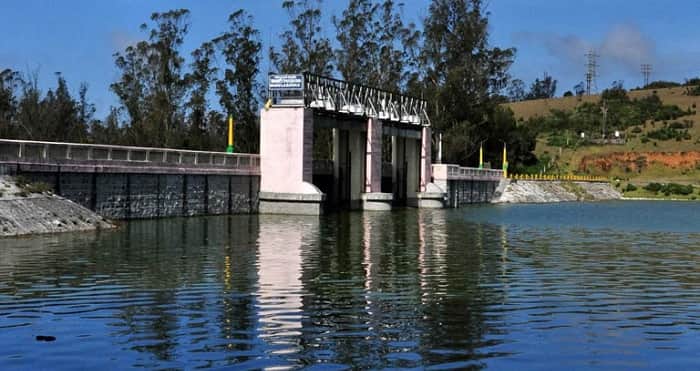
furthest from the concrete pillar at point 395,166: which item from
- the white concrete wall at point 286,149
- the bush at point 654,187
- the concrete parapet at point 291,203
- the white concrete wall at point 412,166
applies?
the bush at point 654,187

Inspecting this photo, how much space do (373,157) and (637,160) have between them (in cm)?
9897

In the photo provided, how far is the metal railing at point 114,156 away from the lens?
39094 mm

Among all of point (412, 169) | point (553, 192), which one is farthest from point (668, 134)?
point (412, 169)

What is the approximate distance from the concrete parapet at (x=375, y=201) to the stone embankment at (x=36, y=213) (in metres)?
31.4

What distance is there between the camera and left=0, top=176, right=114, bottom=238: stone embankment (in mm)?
33625

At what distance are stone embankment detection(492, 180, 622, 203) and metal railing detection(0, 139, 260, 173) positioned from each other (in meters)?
50.4

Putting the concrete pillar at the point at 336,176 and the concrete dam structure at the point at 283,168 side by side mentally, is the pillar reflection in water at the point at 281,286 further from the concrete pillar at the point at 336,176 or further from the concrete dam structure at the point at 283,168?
the concrete pillar at the point at 336,176

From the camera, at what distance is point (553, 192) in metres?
111

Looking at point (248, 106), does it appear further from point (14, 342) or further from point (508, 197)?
point (14, 342)

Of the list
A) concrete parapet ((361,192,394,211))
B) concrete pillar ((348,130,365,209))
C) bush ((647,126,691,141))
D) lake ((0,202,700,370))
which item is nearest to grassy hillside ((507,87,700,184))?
bush ((647,126,691,141))

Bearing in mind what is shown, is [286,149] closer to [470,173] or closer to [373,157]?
[373,157]

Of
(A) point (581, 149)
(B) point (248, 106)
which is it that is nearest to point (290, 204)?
(B) point (248, 106)

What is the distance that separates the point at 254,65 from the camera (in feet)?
307

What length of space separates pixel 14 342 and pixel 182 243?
774 inches
